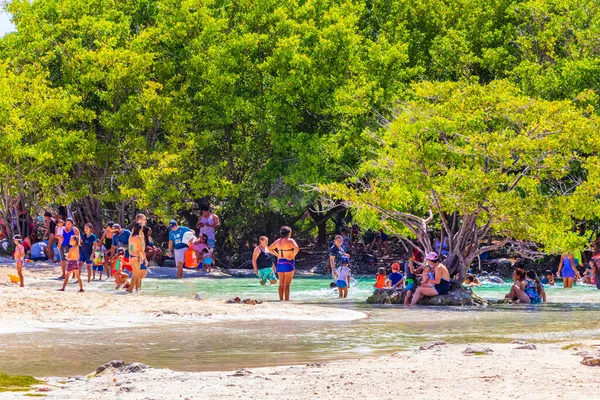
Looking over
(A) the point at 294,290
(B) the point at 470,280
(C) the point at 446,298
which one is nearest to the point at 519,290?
(C) the point at 446,298

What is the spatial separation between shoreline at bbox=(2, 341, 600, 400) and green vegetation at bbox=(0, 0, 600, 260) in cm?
2122

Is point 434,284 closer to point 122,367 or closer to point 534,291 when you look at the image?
point 534,291

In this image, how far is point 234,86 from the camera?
3578 centimetres

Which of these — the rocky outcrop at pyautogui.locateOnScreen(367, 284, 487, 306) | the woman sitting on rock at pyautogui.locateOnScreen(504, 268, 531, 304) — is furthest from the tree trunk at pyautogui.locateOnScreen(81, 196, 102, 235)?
the woman sitting on rock at pyautogui.locateOnScreen(504, 268, 531, 304)

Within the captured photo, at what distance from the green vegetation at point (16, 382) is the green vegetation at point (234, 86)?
22.5 m

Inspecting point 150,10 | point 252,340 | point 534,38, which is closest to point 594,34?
point 534,38

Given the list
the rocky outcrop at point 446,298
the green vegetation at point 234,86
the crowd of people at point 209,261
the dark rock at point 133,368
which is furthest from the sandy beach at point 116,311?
the green vegetation at point 234,86

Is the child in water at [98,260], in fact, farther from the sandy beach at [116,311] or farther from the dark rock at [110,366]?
the dark rock at [110,366]

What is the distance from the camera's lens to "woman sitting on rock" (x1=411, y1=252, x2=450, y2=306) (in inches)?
821

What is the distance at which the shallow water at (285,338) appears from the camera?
12.0 meters

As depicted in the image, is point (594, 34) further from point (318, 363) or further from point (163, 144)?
point (318, 363)

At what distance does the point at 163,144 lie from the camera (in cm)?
3625

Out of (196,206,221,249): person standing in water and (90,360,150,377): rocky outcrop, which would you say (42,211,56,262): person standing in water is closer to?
(196,206,221,249): person standing in water

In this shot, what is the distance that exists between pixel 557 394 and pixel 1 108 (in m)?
26.6
